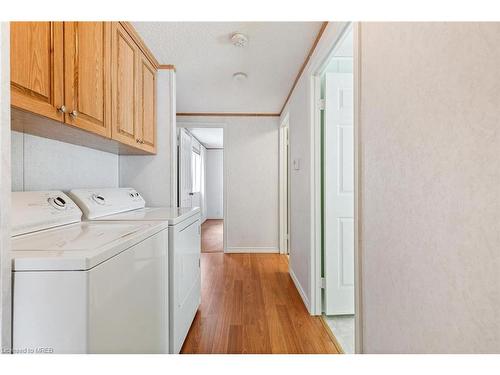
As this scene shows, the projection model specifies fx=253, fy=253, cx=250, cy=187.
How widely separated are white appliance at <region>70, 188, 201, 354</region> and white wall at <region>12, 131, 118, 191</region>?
14cm

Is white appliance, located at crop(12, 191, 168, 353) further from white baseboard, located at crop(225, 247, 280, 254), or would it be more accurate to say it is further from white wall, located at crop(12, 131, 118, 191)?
white baseboard, located at crop(225, 247, 280, 254)

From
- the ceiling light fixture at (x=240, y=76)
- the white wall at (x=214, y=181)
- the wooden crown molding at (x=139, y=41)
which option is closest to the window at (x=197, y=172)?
the white wall at (x=214, y=181)

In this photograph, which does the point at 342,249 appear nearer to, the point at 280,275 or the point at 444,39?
the point at 280,275

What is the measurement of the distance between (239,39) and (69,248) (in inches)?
68.8

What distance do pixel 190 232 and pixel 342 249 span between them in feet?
4.08

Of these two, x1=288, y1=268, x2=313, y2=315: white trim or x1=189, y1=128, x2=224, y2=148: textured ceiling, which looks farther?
x1=189, y1=128, x2=224, y2=148: textured ceiling

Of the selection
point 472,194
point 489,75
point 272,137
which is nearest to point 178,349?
point 472,194

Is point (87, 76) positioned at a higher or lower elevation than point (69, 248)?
higher

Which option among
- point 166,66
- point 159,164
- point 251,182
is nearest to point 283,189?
point 251,182

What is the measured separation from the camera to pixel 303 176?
97.4 inches

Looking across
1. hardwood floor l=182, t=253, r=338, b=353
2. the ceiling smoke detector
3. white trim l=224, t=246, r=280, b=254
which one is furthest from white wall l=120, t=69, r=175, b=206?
white trim l=224, t=246, r=280, b=254

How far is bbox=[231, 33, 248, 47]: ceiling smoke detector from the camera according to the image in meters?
1.84

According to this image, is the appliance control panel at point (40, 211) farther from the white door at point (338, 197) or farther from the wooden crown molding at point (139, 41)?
the white door at point (338, 197)

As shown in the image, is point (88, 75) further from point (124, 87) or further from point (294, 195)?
point (294, 195)
